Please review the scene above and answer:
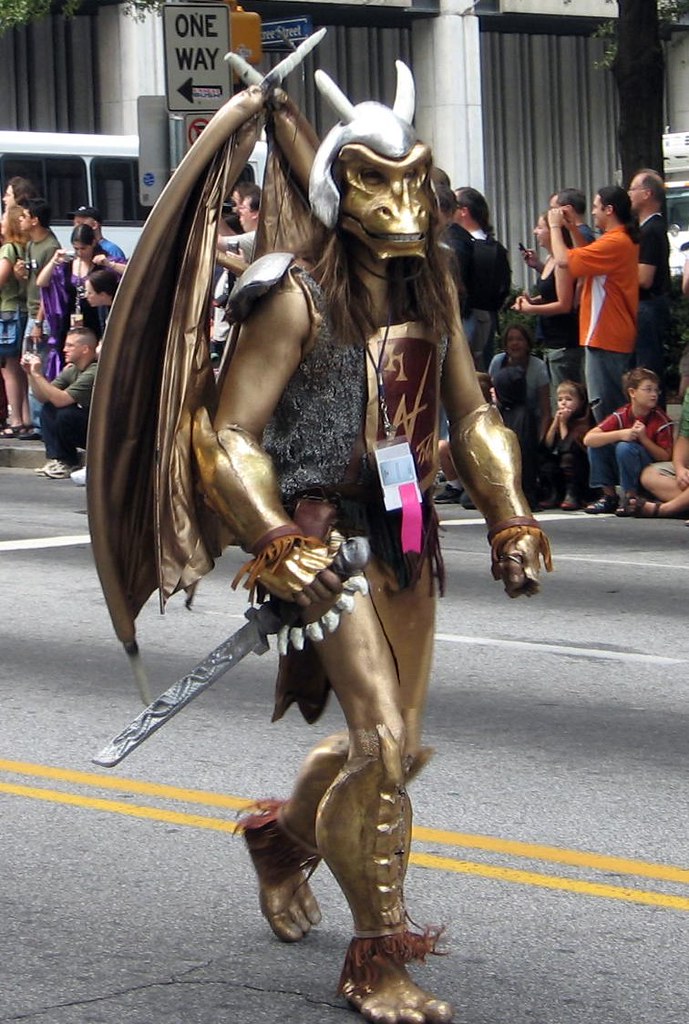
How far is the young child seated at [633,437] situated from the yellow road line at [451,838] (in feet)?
24.2

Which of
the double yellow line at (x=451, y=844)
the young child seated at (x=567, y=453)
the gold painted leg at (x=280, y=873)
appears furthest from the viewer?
the young child seated at (x=567, y=453)

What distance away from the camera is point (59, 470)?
16.3 metres

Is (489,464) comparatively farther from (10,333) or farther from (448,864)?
(10,333)

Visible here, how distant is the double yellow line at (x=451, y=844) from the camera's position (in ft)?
17.3

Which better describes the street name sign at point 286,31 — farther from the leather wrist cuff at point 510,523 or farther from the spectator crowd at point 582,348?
the leather wrist cuff at point 510,523

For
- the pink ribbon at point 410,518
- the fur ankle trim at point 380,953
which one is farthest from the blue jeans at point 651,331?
the fur ankle trim at point 380,953

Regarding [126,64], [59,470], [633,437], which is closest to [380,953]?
[633,437]

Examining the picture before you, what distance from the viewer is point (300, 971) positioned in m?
4.63

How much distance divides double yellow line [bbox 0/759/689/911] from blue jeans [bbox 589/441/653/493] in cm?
740

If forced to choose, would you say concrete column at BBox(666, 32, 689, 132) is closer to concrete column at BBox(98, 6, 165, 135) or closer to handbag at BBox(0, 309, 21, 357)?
concrete column at BBox(98, 6, 165, 135)

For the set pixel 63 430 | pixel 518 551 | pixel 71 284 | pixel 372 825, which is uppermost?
pixel 71 284

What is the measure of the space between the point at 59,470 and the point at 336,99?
39.8ft

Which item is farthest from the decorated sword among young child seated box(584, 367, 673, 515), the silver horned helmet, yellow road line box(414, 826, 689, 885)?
young child seated box(584, 367, 673, 515)

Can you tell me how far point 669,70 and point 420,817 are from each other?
114 ft
